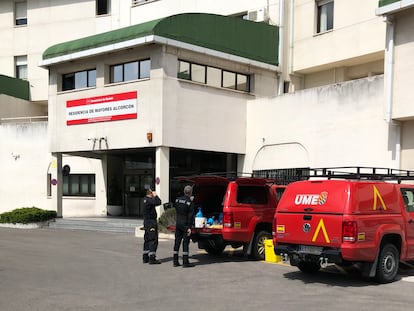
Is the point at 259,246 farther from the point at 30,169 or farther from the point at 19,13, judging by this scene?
the point at 19,13

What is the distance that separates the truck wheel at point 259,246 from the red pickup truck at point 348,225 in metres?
2.14

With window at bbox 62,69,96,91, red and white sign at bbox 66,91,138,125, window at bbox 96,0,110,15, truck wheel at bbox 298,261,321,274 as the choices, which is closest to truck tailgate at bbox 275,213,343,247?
truck wheel at bbox 298,261,321,274

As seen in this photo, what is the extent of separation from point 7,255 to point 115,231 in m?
7.59

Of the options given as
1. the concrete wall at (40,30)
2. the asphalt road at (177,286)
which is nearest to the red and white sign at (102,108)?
the asphalt road at (177,286)

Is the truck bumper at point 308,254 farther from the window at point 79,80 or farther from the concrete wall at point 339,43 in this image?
the window at point 79,80

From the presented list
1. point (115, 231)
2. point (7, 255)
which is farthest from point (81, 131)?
point (7, 255)

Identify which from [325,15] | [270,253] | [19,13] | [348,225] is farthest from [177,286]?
[19,13]

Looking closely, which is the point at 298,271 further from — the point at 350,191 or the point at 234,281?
the point at 350,191

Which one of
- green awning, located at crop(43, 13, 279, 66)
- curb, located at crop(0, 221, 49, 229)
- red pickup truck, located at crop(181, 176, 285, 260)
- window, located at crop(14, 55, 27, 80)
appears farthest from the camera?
window, located at crop(14, 55, 27, 80)

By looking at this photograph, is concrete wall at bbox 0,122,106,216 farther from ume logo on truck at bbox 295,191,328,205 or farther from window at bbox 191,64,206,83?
ume logo on truck at bbox 295,191,328,205

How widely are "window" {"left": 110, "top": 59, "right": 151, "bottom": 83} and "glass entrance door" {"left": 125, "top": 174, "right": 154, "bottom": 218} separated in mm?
6345

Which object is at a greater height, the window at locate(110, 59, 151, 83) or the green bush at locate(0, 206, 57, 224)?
the window at locate(110, 59, 151, 83)

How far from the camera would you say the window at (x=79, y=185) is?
2945 cm

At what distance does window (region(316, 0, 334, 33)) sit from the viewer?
2434cm
